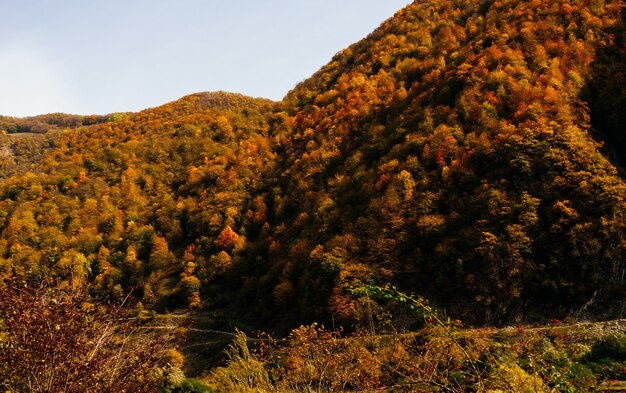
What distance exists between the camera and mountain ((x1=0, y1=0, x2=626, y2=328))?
1501 inches

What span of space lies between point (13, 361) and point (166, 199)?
297 ft

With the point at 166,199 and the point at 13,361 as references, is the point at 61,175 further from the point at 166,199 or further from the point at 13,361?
the point at 13,361

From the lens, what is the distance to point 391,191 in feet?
166

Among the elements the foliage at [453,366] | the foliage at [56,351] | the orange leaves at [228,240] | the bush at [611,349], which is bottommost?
the bush at [611,349]

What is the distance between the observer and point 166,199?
90.8 m

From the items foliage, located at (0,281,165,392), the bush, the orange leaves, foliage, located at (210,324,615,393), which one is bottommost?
the bush

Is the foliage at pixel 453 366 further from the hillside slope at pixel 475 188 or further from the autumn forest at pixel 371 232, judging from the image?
the hillside slope at pixel 475 188

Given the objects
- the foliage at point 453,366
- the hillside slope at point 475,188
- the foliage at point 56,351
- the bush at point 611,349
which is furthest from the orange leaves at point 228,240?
the foliage at point 56,351

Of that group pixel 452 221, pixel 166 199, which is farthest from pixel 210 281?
pixel 452 221

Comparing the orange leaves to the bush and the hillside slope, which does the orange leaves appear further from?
the bush

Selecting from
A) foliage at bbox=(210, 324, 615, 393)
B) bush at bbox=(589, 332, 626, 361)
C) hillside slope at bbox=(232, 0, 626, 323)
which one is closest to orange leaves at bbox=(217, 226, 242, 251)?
hillside slope at bbox=(232, 0, 626, 323)

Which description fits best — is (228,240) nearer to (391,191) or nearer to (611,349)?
(391,191)

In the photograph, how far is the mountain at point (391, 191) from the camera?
125 feet

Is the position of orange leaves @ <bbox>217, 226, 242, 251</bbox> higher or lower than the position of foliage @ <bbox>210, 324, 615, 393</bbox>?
lower
